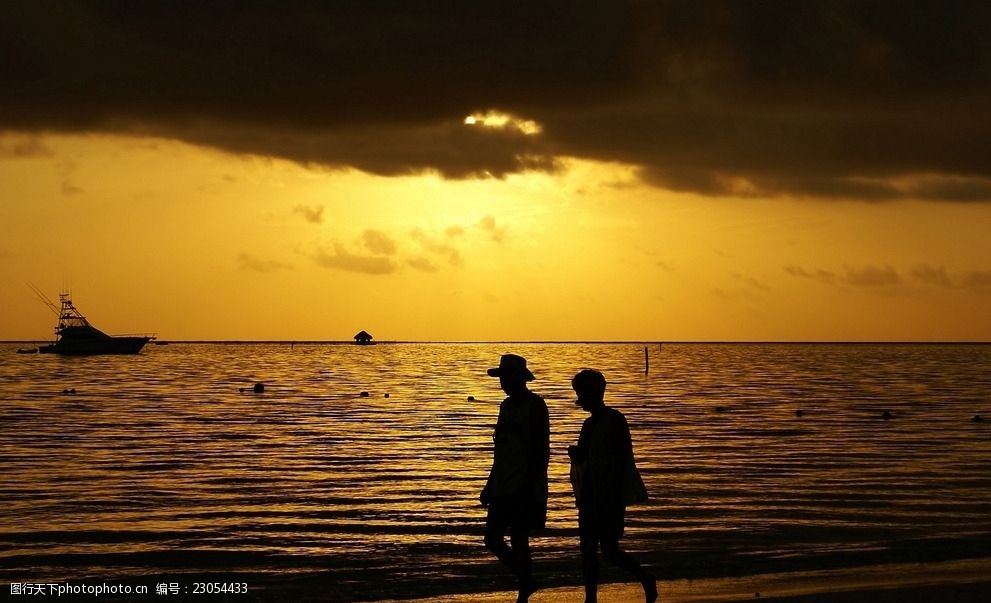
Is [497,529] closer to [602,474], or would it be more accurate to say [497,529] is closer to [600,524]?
[600,524]

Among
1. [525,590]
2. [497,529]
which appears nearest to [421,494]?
[525,590]

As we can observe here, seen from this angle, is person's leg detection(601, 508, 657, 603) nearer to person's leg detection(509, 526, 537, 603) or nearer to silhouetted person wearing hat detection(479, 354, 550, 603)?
silhouetted person wearing hat detection(479, 354, 550, 603)

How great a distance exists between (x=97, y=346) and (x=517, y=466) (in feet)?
504

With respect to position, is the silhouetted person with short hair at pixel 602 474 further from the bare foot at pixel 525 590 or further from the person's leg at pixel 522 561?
the bare foot at pixel 525 590

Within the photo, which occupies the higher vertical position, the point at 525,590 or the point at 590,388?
the point at 590,388

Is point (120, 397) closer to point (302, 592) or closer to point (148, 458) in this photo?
point (148, 458)

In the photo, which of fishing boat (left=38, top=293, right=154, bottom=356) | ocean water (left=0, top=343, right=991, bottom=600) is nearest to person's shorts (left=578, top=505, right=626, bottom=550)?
ocean water (left=0, top=343, right=991, bottom=600)

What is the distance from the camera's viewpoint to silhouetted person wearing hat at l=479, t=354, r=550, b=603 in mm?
10711

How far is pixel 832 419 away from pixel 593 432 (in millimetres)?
37013

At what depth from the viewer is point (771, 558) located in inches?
608

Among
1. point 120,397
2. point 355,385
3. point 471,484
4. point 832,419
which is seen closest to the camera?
point 471,484

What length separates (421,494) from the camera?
22484 millimetres

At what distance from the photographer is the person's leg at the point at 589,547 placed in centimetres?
1070

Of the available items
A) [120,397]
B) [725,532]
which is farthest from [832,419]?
[120,397]
